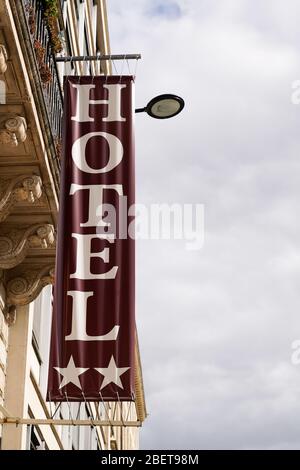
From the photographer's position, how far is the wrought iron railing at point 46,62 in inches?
471

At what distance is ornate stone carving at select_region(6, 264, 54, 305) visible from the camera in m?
13.2

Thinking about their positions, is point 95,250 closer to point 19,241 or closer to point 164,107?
point 19,241

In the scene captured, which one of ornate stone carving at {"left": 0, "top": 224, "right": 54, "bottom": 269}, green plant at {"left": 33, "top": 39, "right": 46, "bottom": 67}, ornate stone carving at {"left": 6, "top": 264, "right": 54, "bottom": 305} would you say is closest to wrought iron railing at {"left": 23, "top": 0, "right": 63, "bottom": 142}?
green plant at {"left": 33, "top": 39, "right": 46, "bottom": 67}

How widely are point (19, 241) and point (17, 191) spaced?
3.84ft

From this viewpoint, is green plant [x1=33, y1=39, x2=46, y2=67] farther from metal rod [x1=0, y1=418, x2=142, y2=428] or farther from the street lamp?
metal rod [x1=0, y1=418, x2=142, y2=428]

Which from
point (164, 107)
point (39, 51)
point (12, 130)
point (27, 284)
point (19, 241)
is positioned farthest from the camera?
point (27, 284)

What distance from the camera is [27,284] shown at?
525 inches

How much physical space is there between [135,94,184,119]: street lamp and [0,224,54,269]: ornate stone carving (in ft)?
7.34

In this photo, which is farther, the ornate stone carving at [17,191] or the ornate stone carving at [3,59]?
the ornate stone carving at [17,191]

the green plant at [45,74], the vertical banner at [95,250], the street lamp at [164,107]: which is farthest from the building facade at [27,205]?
the street lamp at [164,107]

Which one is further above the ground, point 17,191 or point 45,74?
point 45,74

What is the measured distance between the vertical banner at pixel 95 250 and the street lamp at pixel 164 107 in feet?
2.15

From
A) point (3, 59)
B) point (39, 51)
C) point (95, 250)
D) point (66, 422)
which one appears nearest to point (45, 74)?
point (39, 51)

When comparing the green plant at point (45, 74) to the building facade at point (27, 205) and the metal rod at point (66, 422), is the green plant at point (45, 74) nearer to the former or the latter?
the building facade at point (27, 205)
